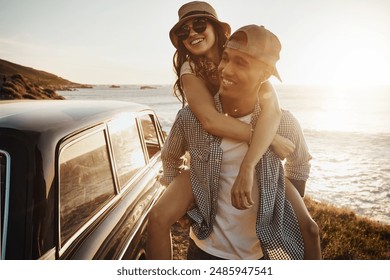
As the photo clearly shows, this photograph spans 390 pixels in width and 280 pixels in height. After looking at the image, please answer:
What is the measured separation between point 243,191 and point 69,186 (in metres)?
0.77

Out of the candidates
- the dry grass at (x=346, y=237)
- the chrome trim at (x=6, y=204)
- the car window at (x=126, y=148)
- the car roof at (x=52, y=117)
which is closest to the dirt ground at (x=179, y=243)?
the dry grass at (x=346, y=237)

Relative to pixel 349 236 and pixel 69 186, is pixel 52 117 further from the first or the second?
pixel 349 236

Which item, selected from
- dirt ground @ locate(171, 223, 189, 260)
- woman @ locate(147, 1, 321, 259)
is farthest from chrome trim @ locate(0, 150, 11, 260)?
dirt ground @ locate(171, 223, 189, 260)

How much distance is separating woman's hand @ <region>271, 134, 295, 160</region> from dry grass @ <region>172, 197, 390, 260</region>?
2.21m

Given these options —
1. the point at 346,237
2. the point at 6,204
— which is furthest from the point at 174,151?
the point at 346,237

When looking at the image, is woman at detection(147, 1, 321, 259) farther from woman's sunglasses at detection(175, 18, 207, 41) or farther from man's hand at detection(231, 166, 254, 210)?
woman's sunglasses at detection(175, 18, 207, 41)

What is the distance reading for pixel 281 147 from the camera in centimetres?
163

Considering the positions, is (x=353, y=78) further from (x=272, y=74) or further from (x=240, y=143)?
(x=240, y=143)

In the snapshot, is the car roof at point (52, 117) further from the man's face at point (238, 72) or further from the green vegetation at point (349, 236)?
the green vegetation at point (349, 236)

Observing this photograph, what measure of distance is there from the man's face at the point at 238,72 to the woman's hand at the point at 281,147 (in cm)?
28

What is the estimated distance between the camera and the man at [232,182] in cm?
157

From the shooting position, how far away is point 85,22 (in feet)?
10.0

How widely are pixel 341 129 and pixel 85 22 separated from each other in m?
13.2

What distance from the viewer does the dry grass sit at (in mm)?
3503
